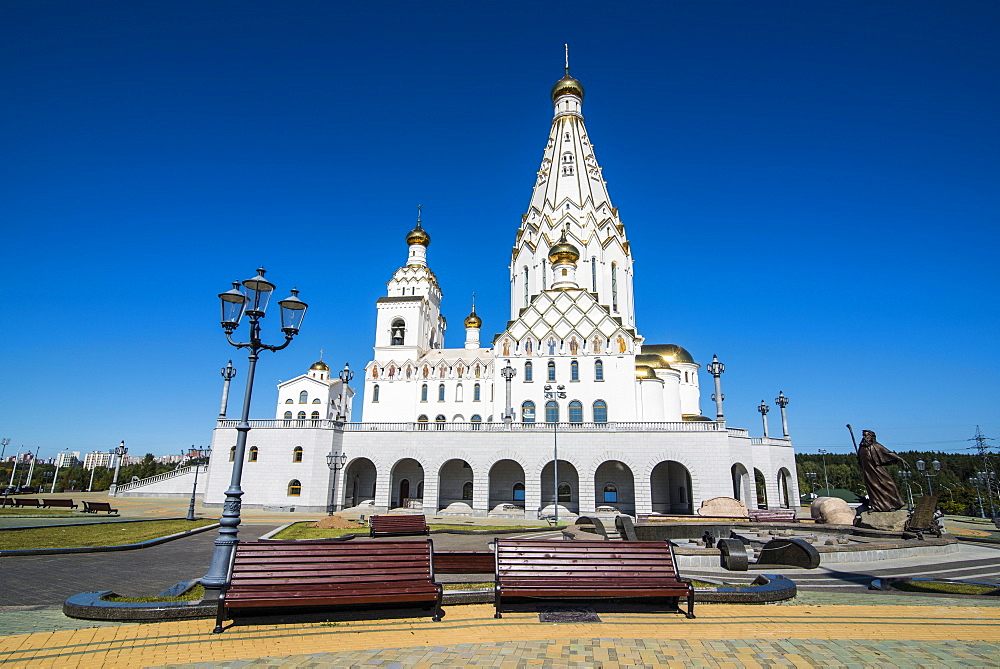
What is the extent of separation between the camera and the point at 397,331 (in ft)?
150

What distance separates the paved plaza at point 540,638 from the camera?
Answer: 5.44m

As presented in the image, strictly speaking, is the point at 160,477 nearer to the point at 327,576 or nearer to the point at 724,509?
the point at 724,509

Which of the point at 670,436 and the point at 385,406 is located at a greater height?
the point at 385,406

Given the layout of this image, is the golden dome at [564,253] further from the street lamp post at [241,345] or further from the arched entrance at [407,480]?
the street lamp post at [241,345]

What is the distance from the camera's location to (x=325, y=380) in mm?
51750

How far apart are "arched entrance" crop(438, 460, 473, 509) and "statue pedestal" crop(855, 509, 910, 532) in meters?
22.6

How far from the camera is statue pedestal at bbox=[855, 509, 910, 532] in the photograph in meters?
17.4

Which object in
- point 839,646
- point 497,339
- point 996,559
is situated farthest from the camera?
point 497,339

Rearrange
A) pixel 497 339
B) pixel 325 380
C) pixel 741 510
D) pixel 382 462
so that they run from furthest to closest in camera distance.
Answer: pixel 325 380
pixel 497 339
pixel 382 462
pixel 741 510

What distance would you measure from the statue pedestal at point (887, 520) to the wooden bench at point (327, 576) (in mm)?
16793

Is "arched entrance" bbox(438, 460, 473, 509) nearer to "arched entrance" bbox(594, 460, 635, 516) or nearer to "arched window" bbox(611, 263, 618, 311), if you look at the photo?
"arched entrance" bbox(594, 460, 635, 516)

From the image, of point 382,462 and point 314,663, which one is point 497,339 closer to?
point 382,462

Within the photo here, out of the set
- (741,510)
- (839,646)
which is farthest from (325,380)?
(839,646)

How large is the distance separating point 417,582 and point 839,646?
15.8 feet
